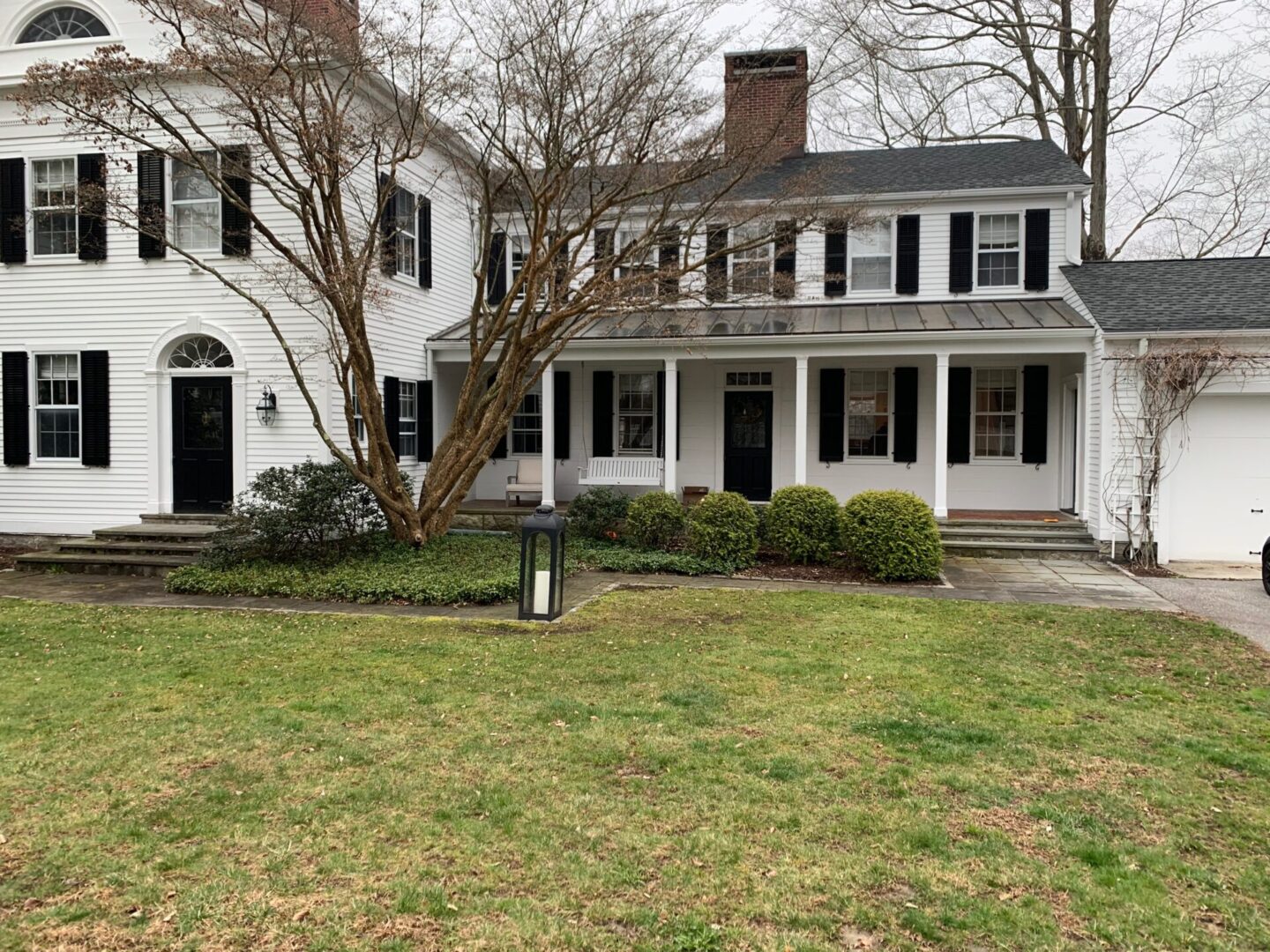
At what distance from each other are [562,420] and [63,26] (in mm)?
9396

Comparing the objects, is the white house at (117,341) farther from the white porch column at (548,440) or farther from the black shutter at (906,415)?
the black shutter at (906,415)

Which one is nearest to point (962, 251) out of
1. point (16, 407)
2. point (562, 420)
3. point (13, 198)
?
point (562, 420)

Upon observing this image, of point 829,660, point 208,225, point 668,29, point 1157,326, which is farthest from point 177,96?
point 1157,326

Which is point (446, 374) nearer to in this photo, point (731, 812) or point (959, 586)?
point (959, 586)

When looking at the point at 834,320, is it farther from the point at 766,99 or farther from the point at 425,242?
the point at 425,242

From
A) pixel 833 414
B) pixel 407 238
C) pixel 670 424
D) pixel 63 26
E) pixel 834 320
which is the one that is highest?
pixel 63 26

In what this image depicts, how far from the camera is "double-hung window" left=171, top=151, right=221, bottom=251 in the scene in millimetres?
11977

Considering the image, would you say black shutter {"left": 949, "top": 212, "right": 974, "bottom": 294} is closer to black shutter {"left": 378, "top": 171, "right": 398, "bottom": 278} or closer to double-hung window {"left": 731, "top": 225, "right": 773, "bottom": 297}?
double-hung window {"left": 731, "top": 225, "right": 773, "bottom": 297}

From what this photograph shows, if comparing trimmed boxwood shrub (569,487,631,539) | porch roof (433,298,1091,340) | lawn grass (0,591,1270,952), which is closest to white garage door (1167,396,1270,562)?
porch roof (433,298,1091,340)

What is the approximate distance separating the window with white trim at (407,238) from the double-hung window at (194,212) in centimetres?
249

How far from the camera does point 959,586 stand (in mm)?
9797

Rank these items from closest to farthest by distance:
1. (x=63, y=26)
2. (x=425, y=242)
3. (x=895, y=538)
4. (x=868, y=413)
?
(x=895, y=538), (x=63, y=26), (x=425, y=242), (x=868, y=413)

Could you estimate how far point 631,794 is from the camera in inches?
155

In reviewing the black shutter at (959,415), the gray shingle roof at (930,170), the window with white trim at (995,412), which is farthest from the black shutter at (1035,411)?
the gray shingle roof at (930,170)
